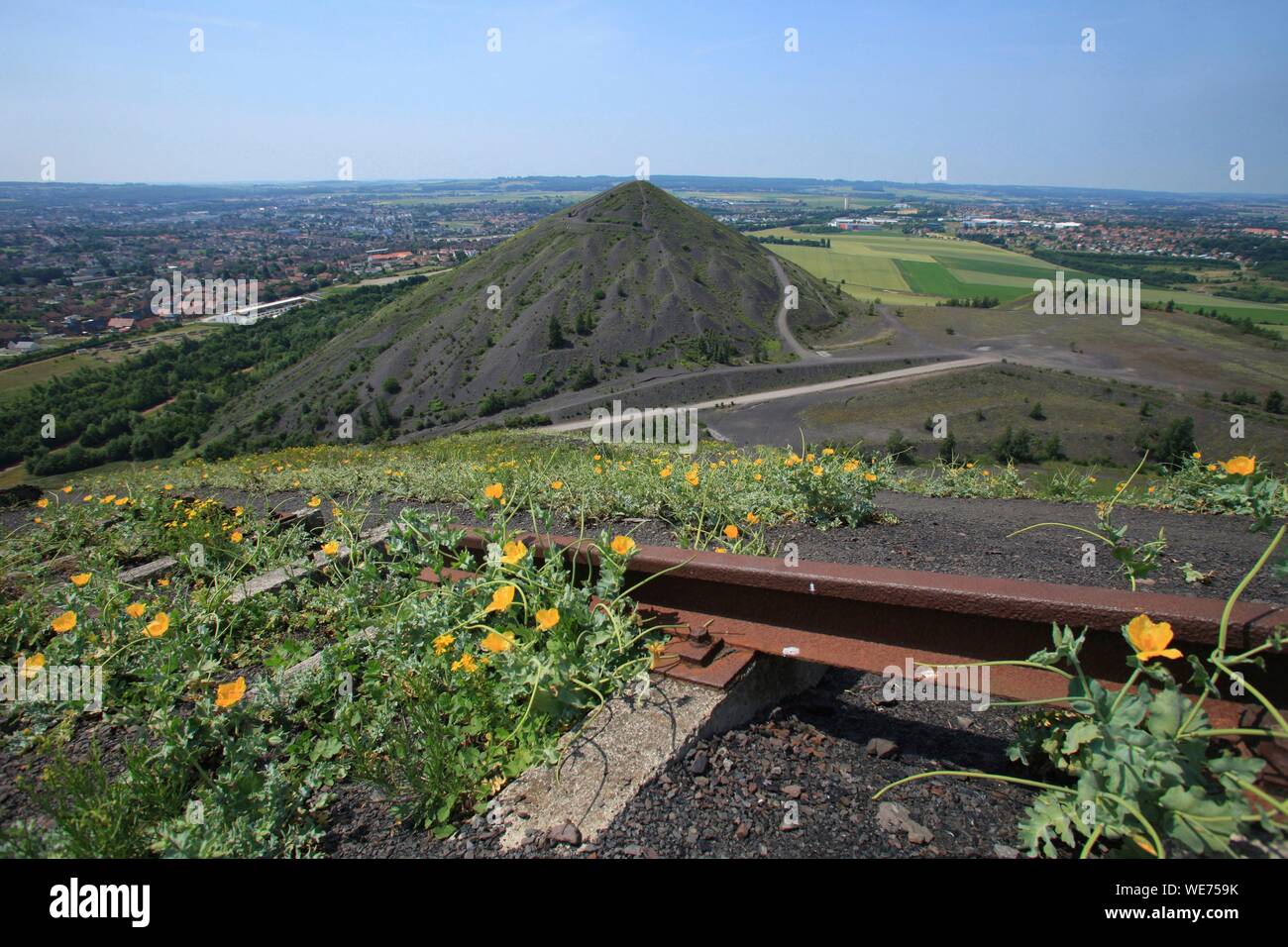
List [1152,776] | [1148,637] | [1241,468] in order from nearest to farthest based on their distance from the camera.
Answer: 1. [1152,776]
2. [1148,637]
3. [1241,468]

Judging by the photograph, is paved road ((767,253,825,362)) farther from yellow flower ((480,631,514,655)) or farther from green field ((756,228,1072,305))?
yellow flower ((480,631,514,655))

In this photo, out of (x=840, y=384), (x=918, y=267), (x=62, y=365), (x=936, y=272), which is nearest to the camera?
(x=840, y=384)

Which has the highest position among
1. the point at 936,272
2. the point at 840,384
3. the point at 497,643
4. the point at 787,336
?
the point at 936,272

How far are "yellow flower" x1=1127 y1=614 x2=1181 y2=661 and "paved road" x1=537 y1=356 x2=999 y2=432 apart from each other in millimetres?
48696

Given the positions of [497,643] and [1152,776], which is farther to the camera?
[497,643]

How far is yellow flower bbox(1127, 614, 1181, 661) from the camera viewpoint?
65.4 inches

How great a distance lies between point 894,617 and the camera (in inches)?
97.6

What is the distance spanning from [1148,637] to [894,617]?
881 mm

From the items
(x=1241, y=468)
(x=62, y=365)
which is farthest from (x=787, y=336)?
(x=62, y=365)

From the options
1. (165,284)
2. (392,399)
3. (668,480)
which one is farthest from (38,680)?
(165,284)

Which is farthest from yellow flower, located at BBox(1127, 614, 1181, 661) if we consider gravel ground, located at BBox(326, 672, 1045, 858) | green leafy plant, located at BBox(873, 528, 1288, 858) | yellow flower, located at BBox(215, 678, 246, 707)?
yellow flower, located at BBox(215, 678, 246, 707)

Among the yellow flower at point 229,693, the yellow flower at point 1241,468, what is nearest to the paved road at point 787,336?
the yellow flower at point 1241,468

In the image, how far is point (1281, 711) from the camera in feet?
5.93

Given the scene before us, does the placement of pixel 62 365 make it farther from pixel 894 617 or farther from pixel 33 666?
pixel 894 617
